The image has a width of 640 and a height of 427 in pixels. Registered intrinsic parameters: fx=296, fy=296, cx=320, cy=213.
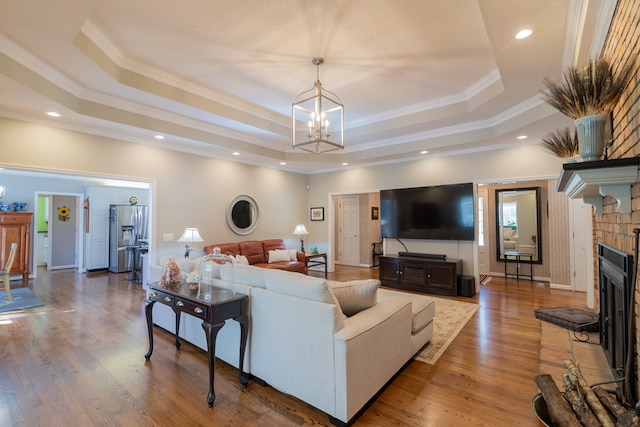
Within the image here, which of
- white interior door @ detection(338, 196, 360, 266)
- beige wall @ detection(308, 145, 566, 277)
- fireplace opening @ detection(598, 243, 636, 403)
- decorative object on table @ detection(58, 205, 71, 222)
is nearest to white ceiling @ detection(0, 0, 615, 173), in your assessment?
beige wall @ detection(308, 145, 566, 277)

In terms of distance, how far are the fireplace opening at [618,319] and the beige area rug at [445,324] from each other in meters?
1.33

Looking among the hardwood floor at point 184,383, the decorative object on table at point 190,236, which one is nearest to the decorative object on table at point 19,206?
the hardwood floor at point 184,383

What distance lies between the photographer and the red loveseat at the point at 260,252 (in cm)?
582

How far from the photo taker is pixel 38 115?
388cm

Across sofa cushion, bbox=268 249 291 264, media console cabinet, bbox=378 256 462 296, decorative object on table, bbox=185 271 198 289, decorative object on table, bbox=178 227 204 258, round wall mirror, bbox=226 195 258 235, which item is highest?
round wall mirror, bbox=226 195 258 235

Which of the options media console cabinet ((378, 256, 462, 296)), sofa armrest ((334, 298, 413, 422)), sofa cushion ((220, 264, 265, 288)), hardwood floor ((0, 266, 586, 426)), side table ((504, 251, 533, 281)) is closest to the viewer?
sofa armrest ((334, 298, 413, 422))

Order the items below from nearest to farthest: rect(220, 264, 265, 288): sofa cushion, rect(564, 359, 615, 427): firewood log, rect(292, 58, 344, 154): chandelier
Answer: rect(564, 359, 615, 427): firewood log < rect(220, 264, 265, 288): sofa cushion < rect(292, 58, 344, 154): chandelier

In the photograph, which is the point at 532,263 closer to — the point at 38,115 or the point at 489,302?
the point at 489,302

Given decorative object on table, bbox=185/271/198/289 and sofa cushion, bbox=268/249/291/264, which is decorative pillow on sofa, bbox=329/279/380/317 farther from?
sofa cushion, bbox=268/249/291/264

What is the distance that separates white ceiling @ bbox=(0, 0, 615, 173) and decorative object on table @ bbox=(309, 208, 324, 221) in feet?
9.98

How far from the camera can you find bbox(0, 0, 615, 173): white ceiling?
2.42 metres

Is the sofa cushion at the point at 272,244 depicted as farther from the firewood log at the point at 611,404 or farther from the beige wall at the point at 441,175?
the firewood log at the point at 611,404

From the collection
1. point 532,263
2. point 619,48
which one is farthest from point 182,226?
point 532,263

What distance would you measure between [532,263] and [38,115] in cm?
913
